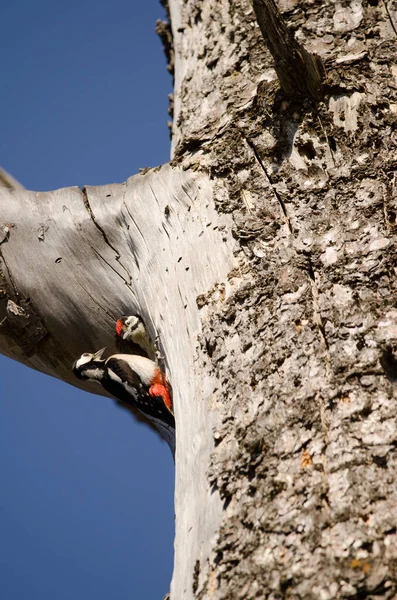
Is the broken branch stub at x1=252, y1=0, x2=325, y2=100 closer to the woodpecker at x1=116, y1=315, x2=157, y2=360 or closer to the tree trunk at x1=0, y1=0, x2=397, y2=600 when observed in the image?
the tree trunk at x1=0, y1=0, x2=397, y2=600

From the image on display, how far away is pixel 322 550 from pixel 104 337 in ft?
5.31

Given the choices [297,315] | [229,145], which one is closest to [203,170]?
[229,145]

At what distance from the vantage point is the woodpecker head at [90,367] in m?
2.67

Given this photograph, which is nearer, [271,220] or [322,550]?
[322,550]

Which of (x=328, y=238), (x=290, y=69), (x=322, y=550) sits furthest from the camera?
(x=290, y=69)

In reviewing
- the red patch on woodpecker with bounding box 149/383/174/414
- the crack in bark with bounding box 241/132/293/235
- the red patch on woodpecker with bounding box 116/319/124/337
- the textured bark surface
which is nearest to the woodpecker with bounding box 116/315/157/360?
the red patch on woodpecker with bounding box 116/319/124/337

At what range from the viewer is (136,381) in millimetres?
2604

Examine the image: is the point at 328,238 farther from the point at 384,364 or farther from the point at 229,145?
the point at 229,145

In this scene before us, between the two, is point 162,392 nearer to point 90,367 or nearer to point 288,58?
point 90,367

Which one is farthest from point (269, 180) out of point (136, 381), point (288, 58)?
point (136, 381)

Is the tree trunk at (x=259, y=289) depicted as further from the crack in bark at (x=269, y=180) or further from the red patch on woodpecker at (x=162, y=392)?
the red patch on woodpecker at (x=162, y=392)

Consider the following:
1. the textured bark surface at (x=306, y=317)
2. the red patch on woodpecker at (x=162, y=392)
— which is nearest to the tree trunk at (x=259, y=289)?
the textured bark surface at (x=306, y=317)

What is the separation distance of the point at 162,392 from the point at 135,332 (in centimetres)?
35

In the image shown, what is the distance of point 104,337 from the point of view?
2.58 metres
